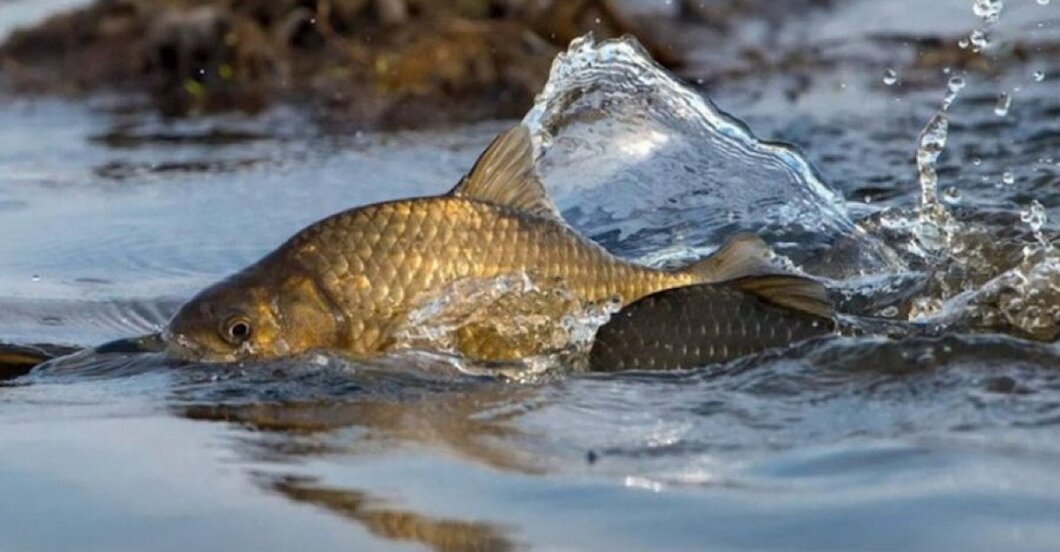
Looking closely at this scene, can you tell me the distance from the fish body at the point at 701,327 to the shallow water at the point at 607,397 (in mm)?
90

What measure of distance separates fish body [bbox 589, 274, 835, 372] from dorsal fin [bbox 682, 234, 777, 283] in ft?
0.09

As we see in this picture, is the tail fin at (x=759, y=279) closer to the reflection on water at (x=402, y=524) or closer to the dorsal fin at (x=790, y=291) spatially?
the dorsal fin at (x=790, y=291)

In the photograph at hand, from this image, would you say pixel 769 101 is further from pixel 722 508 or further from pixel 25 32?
pixel 722 508

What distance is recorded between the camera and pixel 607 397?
4305 millimetres

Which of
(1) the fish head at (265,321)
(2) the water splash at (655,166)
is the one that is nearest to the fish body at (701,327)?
(1) the fish head at (265,321)

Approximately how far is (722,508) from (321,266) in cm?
155

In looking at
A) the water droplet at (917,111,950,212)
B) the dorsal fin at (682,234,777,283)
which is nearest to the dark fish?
the dorsal fin at (682,234,777,283)

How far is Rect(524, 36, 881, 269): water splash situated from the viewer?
21.2 ft

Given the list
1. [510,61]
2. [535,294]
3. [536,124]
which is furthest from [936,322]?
[510,61]

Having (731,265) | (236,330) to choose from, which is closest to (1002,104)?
(731,265)

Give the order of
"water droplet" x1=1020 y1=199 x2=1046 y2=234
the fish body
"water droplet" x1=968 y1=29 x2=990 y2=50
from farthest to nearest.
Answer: "water droplet" x1=968 y1=29 x2=990 y2=50
"water droplet" x1=1020 y1=199 x2=1046 y2=234
the fish body

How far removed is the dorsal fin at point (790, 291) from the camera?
4734 millimetres

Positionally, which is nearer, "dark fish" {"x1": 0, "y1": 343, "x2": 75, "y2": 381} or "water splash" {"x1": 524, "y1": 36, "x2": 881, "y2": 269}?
"dark fish" {"x1": 0, "y1": 343, "x2": 75, "y2": 381}

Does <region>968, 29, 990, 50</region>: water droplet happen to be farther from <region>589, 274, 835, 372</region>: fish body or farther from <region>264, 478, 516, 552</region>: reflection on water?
<region>264, 478, 516, 552</region>: reflection on water
